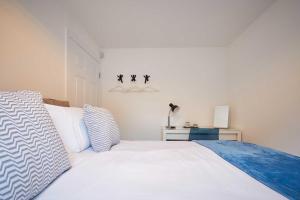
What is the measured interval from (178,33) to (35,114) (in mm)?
2394

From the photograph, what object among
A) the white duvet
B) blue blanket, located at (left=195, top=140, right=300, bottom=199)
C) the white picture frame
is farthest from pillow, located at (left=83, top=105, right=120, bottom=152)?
the white picture frame

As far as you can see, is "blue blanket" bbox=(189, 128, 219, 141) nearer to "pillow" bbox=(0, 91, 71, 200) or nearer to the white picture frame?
the white picture frame

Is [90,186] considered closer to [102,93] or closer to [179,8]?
[179,8]

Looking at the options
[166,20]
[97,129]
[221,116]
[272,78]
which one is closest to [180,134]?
[221,116]

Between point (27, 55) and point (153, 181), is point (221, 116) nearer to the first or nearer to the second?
point (153, 181)

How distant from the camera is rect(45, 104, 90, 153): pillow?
115cm

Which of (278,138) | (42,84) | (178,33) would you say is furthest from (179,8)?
(278,138)

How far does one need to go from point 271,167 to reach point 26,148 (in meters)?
1.08

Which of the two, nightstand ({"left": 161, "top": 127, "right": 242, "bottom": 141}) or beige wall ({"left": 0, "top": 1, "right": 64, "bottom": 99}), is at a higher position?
beige wall ({"left": 0, "top": 1, "right": 64, "bottom": 99})

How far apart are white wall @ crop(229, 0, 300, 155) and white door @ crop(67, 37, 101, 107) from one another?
2.20m

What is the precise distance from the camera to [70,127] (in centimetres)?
122

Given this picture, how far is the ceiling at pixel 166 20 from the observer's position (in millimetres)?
1979

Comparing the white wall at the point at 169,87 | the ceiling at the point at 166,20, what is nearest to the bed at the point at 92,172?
the ceiling at the point at 166,20

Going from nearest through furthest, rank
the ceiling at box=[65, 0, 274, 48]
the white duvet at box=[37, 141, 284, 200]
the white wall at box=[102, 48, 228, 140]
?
the white duvet at box=[37, 141, 284, 200] < the ceiling at box=[65, 0, 274, 48] < the white wall at box=[102, 48, 228, 140]
